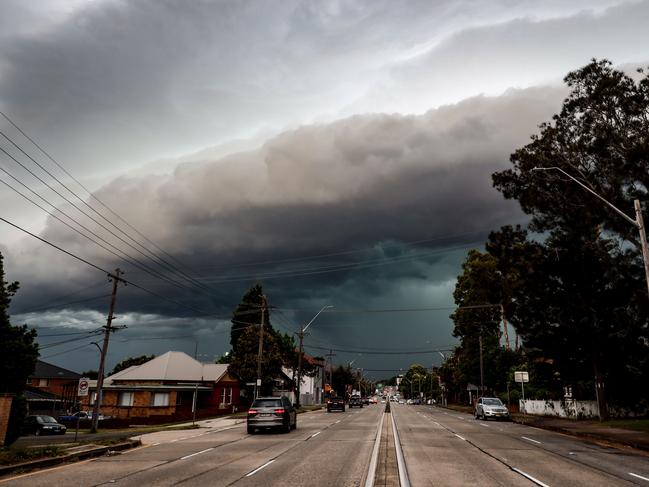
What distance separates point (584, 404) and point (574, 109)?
72.2 ft

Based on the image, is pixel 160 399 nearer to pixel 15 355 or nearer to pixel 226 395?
pixel 226 395

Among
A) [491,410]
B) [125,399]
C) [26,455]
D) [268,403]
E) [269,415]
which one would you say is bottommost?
[125,399]

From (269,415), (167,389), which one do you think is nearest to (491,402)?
(269,415)

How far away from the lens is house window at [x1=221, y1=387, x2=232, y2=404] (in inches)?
2430

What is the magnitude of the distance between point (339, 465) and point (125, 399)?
46.7m

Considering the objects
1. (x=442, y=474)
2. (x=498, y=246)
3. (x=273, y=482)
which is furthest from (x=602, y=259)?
(x=273, y=482)

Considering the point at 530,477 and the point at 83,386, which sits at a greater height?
the point at 83,386

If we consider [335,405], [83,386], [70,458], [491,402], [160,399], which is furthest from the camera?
[335,405]

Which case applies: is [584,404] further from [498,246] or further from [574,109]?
[574,109]

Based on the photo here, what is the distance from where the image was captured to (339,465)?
548 inches

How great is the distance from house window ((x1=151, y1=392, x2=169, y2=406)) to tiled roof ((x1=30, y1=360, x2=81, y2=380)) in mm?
42705

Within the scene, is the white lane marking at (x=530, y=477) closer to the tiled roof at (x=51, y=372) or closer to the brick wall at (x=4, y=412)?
the brick wall at (x=4, y=412)

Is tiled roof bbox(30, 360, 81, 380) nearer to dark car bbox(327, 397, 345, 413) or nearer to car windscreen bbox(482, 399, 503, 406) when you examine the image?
dark car bbox(327, 397, 345, 413)

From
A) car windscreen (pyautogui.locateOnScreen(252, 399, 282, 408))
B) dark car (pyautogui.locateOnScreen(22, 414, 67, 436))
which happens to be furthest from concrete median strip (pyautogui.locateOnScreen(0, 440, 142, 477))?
dark car (pyautogui.locateOnScreen(22, 414, 67, 436))
